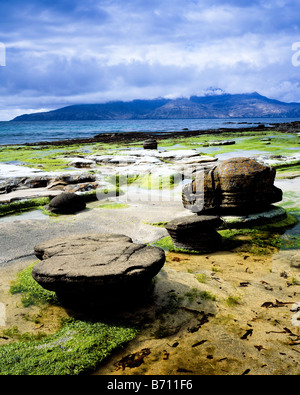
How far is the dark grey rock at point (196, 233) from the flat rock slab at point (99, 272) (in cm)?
170

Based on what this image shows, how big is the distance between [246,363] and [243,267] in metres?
2.46

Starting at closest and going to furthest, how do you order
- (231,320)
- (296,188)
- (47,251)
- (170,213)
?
(231,320) < (47,251) < (170,213) < (296,188)

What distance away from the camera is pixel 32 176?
13297 millimetres

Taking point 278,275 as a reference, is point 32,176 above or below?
above

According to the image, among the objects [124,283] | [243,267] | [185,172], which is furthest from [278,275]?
[185,172]

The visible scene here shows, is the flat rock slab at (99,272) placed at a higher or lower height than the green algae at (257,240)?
higher

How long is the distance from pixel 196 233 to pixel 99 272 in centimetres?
291

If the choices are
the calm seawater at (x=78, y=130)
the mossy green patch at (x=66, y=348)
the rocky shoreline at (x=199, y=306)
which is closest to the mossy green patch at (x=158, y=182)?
the rocky shoreline at (x=199, y=306)

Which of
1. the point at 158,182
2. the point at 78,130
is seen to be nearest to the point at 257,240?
the point at 158,182

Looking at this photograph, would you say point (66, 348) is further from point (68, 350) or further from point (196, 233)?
point (196, 233)

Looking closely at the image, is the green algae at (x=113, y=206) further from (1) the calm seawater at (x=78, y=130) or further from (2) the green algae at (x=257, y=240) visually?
(1) the calm seawater at (x=78, y=130)

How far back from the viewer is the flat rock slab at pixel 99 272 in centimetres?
379
